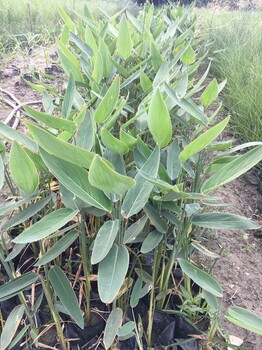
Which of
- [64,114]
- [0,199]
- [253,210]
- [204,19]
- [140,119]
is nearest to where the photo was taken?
[64,114]

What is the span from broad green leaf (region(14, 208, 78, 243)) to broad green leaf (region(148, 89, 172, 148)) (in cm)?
24

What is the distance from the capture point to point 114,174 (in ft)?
1.85

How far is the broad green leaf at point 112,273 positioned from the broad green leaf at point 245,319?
10.1 inches

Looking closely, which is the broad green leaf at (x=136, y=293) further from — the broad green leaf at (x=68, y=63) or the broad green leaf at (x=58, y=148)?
the broad green leaf at (x=68, y=63)

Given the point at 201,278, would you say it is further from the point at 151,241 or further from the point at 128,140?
the point at 128,140

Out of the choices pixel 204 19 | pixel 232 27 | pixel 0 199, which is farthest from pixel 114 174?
pixel 204 19

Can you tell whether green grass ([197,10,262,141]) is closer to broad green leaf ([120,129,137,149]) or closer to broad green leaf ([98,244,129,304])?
broad green leaf ([120,129,137,149])

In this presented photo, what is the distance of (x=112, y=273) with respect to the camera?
2.14 ft

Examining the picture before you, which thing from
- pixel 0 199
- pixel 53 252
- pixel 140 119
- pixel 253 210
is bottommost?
pixel 253 210

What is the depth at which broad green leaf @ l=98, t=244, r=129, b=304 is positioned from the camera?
621 mm

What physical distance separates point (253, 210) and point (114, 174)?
1.36 meters

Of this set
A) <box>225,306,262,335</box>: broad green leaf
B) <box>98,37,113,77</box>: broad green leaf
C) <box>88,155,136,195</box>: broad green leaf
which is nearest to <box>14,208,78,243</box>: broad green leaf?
<box>88,155,136,195</box>: broad green leaf

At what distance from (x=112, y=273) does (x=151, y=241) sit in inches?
6.6

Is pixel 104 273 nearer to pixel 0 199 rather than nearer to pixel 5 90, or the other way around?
pixel 0 199
